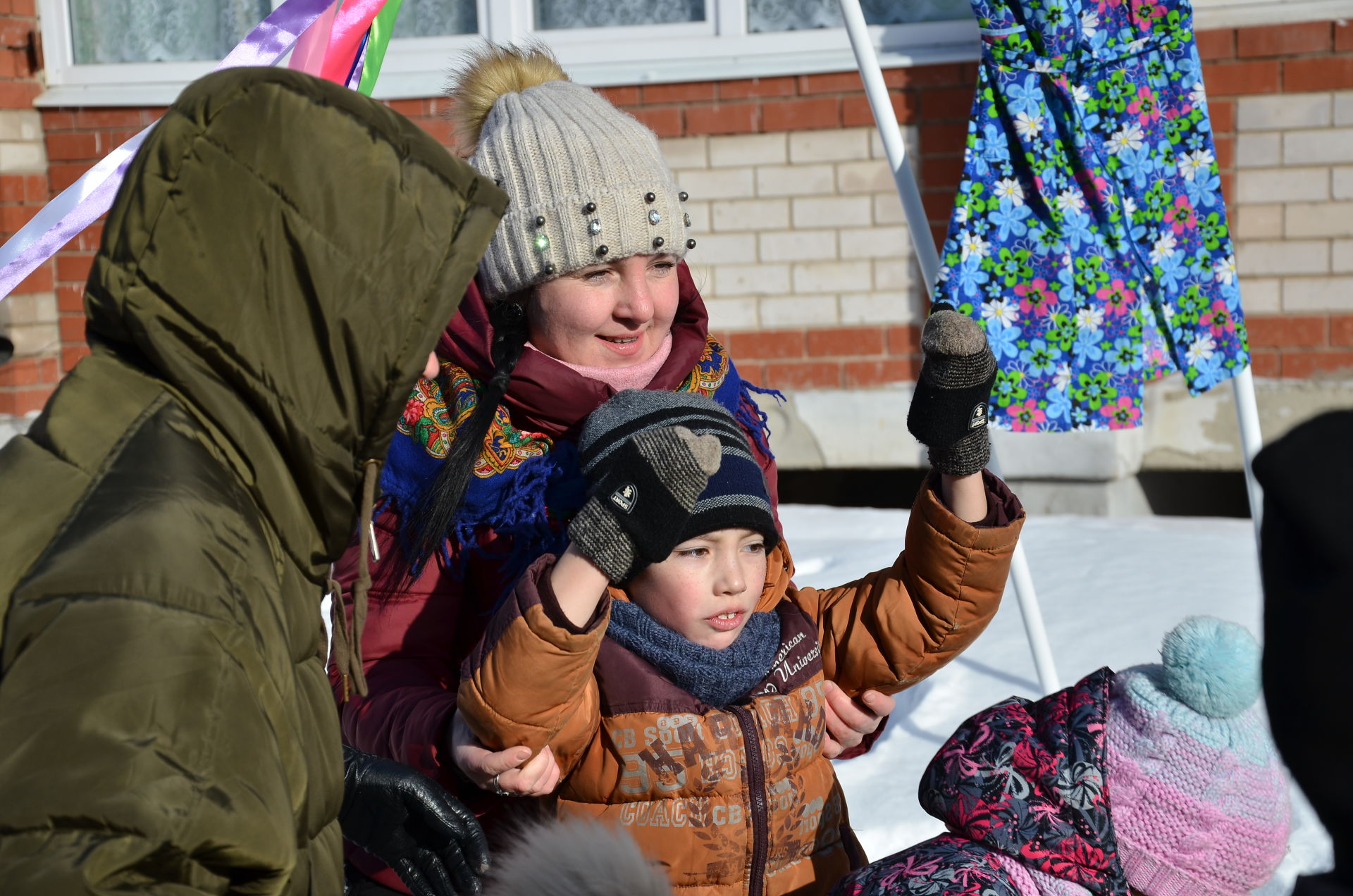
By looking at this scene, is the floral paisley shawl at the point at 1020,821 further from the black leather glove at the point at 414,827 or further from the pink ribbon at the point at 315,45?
the pink ribbon at the point at 315,45

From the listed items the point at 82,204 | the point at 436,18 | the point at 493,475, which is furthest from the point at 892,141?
the point at 436,18

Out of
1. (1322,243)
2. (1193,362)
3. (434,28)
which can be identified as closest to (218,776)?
(1193,362)

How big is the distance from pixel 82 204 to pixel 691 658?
165 cm

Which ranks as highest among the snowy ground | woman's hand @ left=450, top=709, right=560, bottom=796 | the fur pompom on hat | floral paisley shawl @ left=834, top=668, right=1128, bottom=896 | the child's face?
the child's face

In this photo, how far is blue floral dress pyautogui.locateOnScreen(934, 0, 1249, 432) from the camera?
2.95 meters

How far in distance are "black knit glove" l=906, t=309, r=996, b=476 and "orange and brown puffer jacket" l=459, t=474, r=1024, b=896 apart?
10cm

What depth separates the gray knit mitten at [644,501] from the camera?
1.56 m

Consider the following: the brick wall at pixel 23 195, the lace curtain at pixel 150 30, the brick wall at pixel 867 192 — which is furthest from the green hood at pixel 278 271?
the lace curtain at pixel 150 30

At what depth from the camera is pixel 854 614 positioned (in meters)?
2.02

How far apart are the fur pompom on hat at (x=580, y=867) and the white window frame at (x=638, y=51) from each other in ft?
14.3

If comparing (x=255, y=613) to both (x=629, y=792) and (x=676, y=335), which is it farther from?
(x=676, y=335)

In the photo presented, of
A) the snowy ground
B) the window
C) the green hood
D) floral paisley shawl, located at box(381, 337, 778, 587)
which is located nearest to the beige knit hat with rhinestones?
floral paisley shawl, located at box(381, 337, 778, 587)

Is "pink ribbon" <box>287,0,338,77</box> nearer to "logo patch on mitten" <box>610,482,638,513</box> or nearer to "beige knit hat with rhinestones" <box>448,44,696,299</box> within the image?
"beige knit hat with rhinestones" <box>448,44,696,299</box>

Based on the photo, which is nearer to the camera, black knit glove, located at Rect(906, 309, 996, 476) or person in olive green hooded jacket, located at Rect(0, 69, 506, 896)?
person in olive green hooded jacket, located at Rect(0, 69, 506, 896)
